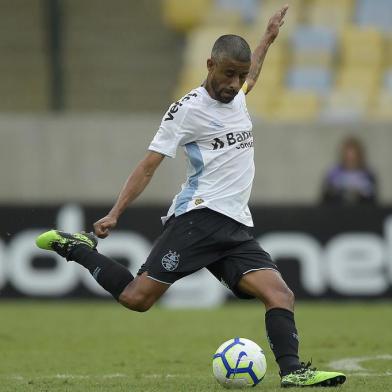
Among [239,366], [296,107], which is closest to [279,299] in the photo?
[239,366]

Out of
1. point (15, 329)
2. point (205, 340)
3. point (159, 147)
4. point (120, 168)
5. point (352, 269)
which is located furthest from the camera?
point (120, 168)

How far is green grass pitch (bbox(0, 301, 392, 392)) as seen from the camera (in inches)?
283

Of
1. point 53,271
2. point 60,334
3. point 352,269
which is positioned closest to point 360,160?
point 352,269

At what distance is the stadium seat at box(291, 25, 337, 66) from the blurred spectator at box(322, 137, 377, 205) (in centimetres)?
348

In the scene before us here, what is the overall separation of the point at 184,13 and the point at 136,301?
11.1 metres

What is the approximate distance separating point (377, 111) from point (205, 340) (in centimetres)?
709

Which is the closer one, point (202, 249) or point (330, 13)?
point (202, 249)

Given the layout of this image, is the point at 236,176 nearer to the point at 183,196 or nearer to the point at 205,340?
the point at 183,196

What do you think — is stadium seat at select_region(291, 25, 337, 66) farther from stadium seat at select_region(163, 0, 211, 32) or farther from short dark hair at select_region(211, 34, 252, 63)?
short dark hair at select_region(211, 34, 252, 63)

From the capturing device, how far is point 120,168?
15.4 m

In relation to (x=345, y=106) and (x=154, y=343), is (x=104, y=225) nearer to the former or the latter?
(x=154, y=343)

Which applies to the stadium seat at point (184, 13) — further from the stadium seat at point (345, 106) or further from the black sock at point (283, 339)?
the black sock at point (283, 339)

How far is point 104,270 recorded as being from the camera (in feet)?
23.0

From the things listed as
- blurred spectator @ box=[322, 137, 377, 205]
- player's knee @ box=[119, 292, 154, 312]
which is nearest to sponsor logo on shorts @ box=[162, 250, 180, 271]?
player's knee @ box=[119, 292, 154, 312]
